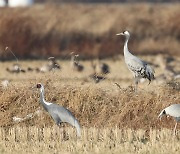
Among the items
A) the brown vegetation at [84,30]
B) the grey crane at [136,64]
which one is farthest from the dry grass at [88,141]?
the brown vegetation at [84,30]

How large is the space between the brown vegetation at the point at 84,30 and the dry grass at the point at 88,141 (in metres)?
15.2

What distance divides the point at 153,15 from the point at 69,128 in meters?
19.5

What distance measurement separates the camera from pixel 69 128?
462 inches

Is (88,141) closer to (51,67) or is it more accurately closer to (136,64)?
(136,64)

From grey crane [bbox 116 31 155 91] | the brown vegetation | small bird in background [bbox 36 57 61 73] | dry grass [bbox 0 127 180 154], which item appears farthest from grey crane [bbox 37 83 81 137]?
the brown vegetation

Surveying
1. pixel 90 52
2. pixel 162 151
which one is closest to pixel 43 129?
pixel 162 151

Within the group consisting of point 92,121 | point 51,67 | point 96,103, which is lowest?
point 92,121

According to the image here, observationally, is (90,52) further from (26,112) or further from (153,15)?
(26,112)

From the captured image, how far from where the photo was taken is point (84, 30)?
2878cm

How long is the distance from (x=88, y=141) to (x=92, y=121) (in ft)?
5.37

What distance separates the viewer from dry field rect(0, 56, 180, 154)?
1031 centimetres

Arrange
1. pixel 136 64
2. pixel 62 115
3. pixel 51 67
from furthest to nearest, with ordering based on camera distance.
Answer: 1. pixel 51 67
2. pixel 136 64
3. pixel 62 115

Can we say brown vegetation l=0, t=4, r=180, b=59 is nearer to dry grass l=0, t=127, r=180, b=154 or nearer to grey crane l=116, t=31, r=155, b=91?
grey crane l=116, t=31, r=155, b=91

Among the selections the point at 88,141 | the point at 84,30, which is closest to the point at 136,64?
the point at 88,141
